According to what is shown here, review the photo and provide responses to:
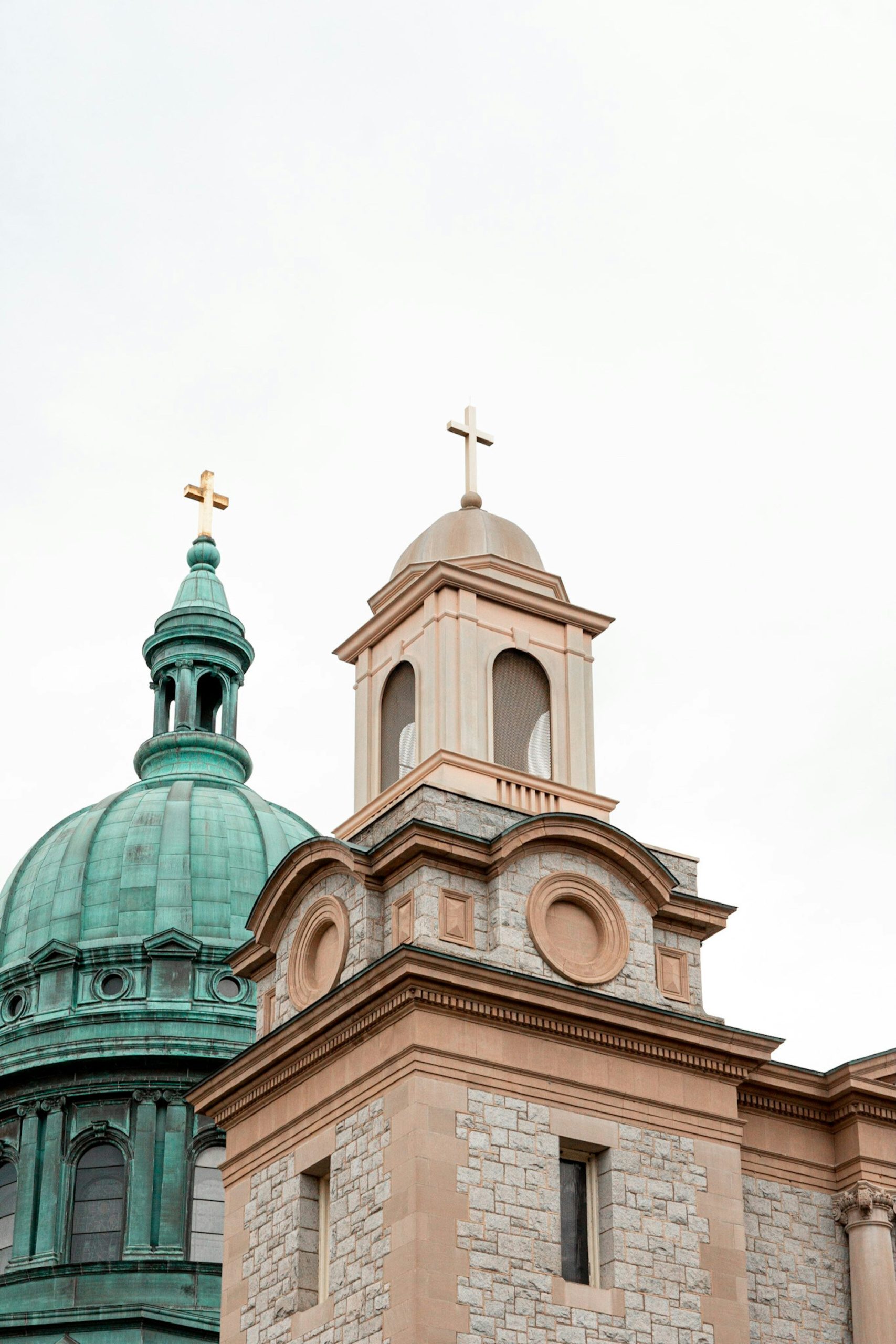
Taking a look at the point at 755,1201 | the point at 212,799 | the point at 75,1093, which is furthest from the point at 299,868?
the point at 212,799

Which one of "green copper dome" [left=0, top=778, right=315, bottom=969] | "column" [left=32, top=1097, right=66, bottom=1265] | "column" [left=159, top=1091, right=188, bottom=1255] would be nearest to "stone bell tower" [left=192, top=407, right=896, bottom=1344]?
"column" [left=159, top=1091, right=188, bottom=1255]

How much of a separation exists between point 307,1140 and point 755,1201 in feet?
→ 17.0

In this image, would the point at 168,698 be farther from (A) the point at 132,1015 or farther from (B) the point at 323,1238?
(B) the point at 323,1238

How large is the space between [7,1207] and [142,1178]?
3.10 meters

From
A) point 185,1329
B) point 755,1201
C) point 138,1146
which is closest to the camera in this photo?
point 755,1201

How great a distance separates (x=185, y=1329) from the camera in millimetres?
42906

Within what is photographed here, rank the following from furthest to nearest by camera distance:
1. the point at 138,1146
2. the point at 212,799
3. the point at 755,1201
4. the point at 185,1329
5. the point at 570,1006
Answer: the point at 212,799 → the point at 138,1146 → the point at 185,1329 → the point at 755,1201 → the point at 570,1006

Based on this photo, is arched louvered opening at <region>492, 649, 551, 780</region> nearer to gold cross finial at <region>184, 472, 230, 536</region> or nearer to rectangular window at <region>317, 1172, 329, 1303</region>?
rectangular window at <region>317, 1172, 329, 1303</region>

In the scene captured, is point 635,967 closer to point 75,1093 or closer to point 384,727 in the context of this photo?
point 384,727

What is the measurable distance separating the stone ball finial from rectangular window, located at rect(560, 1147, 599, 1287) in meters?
35.8

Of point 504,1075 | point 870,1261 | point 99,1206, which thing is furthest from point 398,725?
point 99,1206

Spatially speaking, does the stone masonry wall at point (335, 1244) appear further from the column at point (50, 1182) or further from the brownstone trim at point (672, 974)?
the column at point (50, 1182)

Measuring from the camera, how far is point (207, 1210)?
4597 centimetres

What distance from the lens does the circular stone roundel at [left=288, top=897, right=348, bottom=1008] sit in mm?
25797
